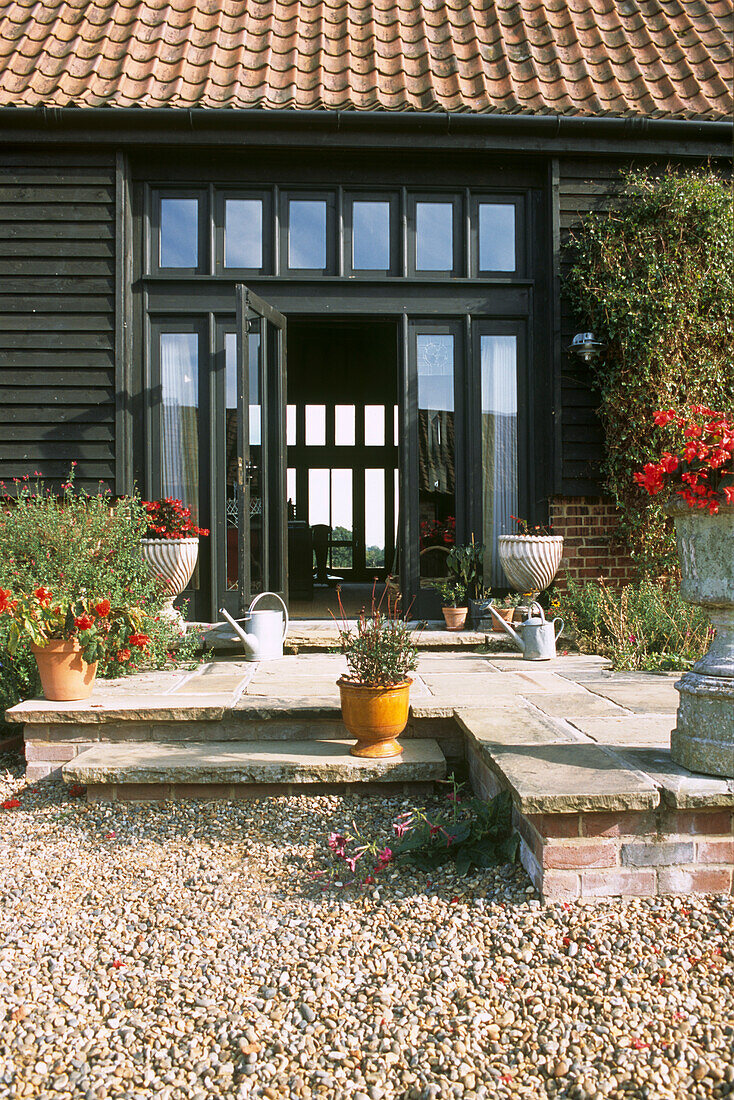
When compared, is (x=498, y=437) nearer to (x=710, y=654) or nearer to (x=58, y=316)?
(x=58, y=316)

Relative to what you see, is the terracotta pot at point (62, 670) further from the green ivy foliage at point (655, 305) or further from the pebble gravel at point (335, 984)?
the green ivy foliage at point (655, 305)

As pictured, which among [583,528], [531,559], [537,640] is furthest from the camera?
[583,528]

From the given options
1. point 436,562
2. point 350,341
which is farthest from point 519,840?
point 350,341

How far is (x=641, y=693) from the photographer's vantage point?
13.1 feet

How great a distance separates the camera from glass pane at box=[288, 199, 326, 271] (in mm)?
6152

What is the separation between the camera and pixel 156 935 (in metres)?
2.35

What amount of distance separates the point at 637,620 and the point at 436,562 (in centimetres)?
160

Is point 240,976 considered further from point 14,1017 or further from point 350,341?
point 350,341

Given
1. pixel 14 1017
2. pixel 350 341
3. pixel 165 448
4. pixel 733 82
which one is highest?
pixel 733 82

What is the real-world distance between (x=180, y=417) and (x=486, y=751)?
4112mm

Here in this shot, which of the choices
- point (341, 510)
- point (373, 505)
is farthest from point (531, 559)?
point (341, 510)

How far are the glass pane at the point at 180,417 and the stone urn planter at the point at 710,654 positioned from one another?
4.19 meters

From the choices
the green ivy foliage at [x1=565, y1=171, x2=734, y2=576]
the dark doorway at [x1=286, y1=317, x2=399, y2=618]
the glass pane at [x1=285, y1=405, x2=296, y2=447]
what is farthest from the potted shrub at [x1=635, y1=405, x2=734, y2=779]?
the glass pane at [x1=285, y1=405, x2=296, y2=447]

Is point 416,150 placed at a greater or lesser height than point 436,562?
greater
